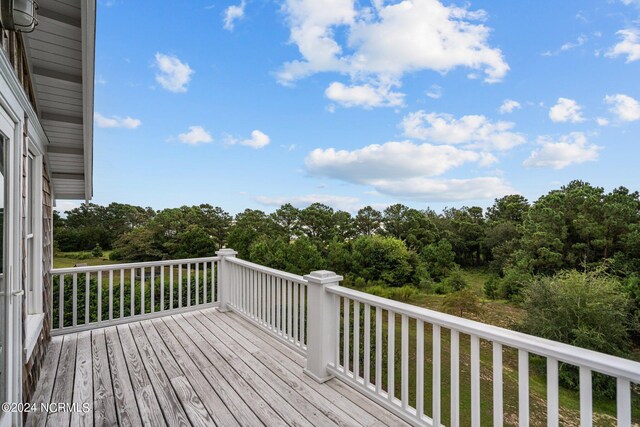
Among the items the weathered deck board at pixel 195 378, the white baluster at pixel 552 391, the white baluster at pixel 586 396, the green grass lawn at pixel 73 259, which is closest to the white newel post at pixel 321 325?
the weathered deck board at pixel 195 378

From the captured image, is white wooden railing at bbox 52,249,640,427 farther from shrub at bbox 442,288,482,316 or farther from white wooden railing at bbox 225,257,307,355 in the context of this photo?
shrub at bbox 442,288,482,316

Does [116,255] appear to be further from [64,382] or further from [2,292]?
[2,292]

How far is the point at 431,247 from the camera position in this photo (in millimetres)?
20656

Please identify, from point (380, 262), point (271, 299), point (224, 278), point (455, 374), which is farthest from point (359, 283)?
point (455, 374)

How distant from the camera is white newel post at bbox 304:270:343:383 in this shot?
250 centimetres

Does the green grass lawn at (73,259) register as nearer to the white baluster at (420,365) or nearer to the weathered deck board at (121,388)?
the weathered deck board at (121,388)

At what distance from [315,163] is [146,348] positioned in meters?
12.4

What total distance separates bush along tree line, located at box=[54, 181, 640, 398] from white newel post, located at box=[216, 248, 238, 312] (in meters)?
9.93

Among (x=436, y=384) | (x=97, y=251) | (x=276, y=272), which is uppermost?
(x=276, y=272)

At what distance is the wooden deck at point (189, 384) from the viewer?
79.6 inches

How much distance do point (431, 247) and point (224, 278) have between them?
61.3ft

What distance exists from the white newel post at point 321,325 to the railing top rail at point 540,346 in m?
0.64

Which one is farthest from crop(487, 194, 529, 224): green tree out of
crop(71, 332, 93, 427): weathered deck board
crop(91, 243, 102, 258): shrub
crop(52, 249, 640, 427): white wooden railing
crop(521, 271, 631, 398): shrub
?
crop(91, 243, 102, 258): shrub

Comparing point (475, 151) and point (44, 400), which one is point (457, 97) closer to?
point (475, 151)
